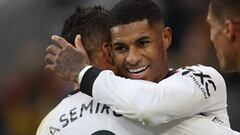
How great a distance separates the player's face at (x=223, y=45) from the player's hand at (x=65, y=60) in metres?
0.65

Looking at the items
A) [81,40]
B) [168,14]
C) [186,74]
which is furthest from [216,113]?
[168,14]

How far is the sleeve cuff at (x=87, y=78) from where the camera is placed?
3.58 meters

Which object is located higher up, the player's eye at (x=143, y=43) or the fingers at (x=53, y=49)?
the fingers at (x=53, y=49)

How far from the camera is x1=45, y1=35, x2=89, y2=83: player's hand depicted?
11.9ft

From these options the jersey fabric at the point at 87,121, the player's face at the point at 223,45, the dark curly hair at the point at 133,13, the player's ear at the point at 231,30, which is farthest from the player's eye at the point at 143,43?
the player's ear at the point at 231,30

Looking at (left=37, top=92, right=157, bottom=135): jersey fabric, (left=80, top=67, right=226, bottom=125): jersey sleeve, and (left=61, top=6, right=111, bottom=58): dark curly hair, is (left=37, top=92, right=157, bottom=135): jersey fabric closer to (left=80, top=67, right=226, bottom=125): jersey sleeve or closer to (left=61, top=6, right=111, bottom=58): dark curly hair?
(left=80, top=67, right=226, bottom=125): jersey sleeve

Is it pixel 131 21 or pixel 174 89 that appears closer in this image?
pixel 174 89

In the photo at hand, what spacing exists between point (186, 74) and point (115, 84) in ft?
1.11

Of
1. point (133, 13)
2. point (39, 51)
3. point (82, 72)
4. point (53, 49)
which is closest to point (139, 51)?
point (133, 13)

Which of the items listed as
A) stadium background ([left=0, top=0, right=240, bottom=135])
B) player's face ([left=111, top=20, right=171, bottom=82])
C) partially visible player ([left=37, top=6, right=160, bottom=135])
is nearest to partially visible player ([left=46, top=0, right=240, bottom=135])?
player's face ([left=111, top=20, right=171, bottom=82])

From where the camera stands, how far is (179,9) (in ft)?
21.9

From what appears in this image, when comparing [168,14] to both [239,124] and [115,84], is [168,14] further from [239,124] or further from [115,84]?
[115,84]

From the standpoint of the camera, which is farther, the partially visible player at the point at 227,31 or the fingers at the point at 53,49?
the fingers at the point at 53,49

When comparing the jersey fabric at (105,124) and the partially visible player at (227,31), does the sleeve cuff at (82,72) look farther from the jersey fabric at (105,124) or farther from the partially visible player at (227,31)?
the partially visible player at (227,31)
